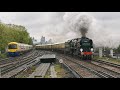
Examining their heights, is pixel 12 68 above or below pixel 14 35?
below

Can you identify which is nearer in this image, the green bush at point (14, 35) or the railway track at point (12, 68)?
the railway track at point (12, 68)

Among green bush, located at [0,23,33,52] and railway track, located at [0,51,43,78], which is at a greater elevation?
green bush, located at [0,23,33,52]

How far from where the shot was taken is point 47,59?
112ft

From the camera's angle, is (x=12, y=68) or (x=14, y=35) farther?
(x=14, y=35)

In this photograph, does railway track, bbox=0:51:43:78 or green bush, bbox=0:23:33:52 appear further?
green bush, bbox=0:23:33:52

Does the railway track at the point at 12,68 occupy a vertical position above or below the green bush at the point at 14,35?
below
